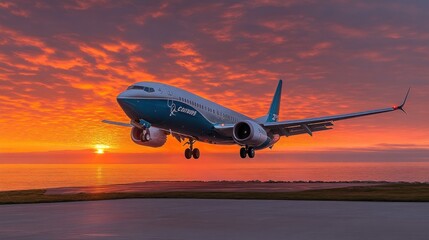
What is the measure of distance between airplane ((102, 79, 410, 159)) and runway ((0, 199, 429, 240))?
→ 13793mm

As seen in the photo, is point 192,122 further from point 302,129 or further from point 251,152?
point 302,129

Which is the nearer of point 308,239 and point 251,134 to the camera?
point 308,239

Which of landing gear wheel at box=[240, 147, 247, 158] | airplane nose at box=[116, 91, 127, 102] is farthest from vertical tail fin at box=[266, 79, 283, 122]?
airplane nose at box=[116, 91, 127, 102]

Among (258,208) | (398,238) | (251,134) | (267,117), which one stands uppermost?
(267,117)

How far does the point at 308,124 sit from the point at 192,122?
13206mm

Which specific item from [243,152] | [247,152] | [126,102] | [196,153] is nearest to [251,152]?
[247,152]

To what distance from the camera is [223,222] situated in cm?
1906

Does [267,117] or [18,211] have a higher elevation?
[267,117]

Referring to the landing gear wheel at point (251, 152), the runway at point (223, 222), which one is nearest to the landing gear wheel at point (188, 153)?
the landing gear wheel at point (251, 152)

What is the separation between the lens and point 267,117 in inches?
2773

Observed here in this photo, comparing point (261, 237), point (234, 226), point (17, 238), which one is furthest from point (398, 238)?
point (17, 238)

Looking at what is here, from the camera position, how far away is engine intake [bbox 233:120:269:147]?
4684 cm

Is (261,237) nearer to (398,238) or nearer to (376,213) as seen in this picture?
(398,238)

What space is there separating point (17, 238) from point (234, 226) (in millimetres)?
6664
